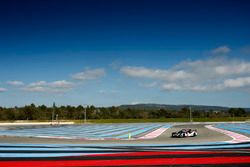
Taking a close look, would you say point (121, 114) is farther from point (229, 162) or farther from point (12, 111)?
point (229, 162)

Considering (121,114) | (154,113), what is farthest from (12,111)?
(154,113)

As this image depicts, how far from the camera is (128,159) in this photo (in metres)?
12.3

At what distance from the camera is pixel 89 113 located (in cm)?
10681

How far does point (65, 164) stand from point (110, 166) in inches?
70.4

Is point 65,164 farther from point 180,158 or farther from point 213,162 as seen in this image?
point 213,162

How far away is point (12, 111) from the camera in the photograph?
99.2 metres

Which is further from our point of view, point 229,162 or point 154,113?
point 154,113

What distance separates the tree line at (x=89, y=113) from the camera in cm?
9831

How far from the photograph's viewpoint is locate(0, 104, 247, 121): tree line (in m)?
98.3

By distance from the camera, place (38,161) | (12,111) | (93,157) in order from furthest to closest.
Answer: (12,111) → (93,157) → (38,161)

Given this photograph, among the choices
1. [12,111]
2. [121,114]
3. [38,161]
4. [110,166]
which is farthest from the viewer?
[121,114]

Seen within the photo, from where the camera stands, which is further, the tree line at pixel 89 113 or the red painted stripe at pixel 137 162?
the tree line at pixel 89 113

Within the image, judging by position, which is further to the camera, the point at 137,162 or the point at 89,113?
the point at 89,113

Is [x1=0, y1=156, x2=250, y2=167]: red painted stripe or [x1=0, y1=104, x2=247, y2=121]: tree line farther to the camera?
[x1=0, y1=104, x2=247, y2=121]: tree line
